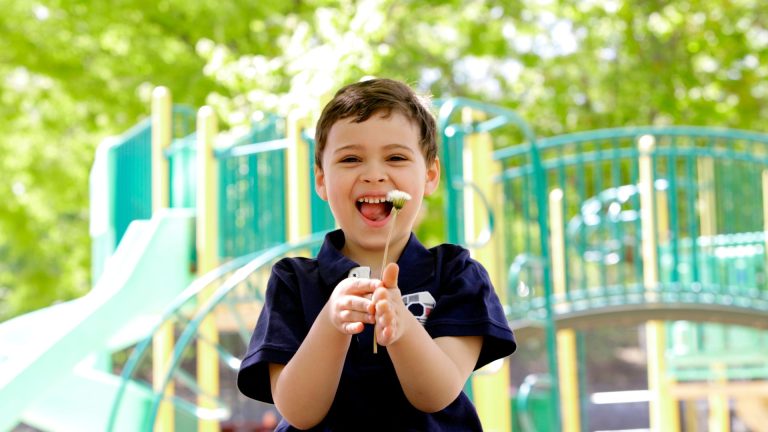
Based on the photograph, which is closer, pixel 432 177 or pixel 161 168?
pixel 432 177

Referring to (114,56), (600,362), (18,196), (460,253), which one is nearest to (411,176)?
(460,253)

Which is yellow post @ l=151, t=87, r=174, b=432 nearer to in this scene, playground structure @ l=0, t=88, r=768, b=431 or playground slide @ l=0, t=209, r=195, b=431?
playground structure @ l=0, t=88, r=768, b=431

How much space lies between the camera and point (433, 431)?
171 cm

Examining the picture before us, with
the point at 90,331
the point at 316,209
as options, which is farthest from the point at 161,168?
the point at 90,331

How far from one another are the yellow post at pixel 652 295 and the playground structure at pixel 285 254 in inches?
0.6

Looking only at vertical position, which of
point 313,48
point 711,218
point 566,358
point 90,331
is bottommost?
point 566,358

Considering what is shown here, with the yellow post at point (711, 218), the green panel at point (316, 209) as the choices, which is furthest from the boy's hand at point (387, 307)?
the yellow post at point (711, 218)

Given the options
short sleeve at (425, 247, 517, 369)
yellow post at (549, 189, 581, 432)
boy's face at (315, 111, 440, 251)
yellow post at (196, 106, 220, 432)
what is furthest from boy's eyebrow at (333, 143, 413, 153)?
yellow post at (549, 189, 581, 432)

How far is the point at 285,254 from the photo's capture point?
5.57 m

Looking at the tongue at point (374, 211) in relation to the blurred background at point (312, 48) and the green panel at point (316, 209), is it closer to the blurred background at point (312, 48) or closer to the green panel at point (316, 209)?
the green panel at point (316, 209)

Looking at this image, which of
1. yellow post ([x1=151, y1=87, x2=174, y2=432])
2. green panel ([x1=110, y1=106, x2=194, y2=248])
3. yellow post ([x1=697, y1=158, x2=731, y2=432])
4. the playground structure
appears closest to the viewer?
the playground structure

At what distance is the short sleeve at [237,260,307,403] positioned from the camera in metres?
1.74

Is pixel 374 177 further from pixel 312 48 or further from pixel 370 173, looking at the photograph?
pixel 312 48

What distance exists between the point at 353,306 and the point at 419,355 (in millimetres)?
151
